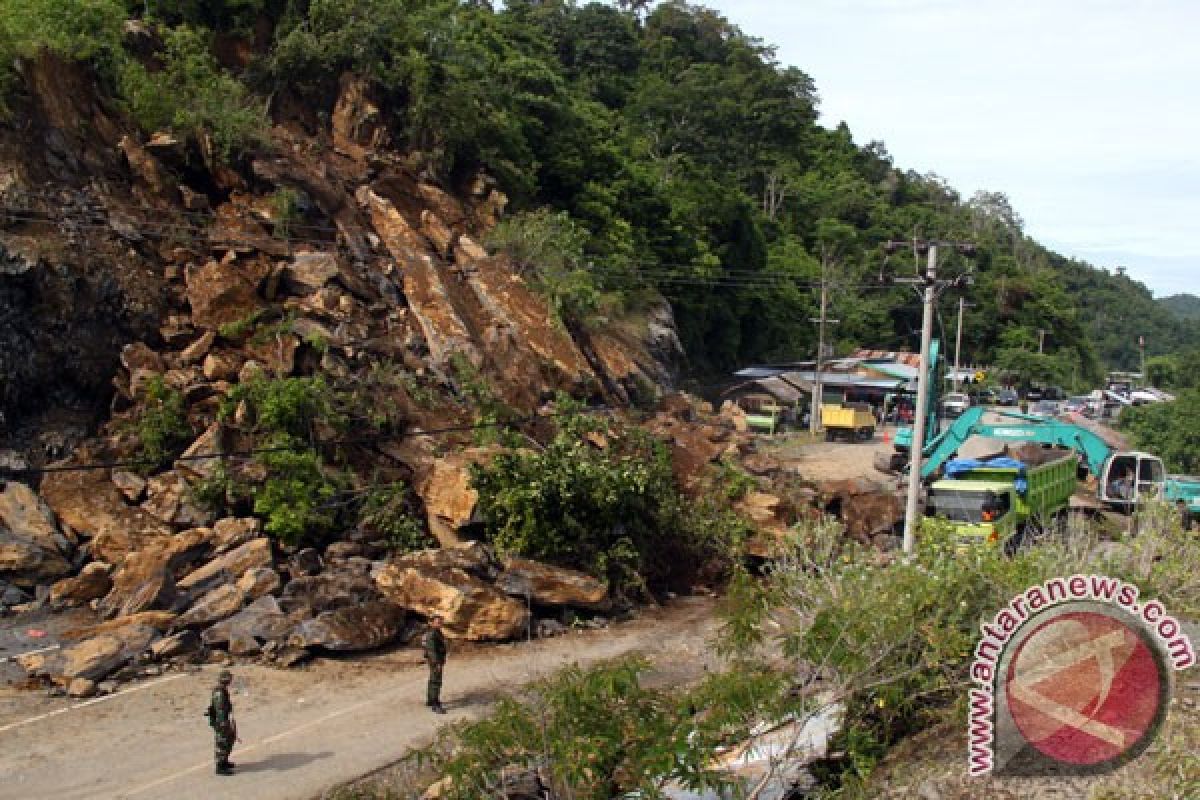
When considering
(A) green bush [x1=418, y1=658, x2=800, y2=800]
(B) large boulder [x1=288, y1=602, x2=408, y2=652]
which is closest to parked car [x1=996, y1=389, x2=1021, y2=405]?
(B) large boulder [x1=288, y1=602, x2=408, y2=652]

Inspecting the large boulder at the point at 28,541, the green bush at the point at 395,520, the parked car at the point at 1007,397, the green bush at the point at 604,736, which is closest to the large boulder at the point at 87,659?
the large boulder at the point at 28,541

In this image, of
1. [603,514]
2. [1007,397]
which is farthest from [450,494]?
[1007,397]

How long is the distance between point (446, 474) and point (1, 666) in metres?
7.17

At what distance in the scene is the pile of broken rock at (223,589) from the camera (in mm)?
14297

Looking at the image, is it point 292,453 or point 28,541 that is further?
point 292,453

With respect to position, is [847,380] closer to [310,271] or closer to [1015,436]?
[1015,436]

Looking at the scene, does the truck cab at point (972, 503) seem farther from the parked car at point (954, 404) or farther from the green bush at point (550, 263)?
the parked car at point (954, 404)

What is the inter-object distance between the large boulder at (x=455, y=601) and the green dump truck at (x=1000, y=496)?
764cm

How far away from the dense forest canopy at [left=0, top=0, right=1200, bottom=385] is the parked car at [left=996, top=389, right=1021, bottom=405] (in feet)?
17.1

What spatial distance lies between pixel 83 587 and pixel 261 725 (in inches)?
206

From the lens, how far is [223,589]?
50.5 ft

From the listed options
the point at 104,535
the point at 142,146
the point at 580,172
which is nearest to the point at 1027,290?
the point at 580,172

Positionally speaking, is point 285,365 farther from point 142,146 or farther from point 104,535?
point 142,146

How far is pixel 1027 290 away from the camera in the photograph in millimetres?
75500
